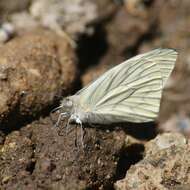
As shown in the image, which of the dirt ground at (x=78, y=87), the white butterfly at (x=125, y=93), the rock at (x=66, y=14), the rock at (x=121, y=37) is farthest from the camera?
the rock at (x=121, y=37)

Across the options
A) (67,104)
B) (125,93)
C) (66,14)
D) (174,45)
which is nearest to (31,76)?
(67,104)

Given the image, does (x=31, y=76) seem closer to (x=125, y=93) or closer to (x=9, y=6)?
(x=125, y=93)

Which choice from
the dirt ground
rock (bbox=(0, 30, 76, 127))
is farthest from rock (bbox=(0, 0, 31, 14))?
rock (bbox=(0, 30, 76, 127))

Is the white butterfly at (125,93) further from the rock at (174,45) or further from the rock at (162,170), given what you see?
the rock at (174,45)

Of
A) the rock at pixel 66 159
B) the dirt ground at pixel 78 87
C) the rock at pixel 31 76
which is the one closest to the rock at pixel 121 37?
the dirt ground at pixel 78 87

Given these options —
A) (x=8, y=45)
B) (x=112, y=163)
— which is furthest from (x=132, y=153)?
(x=8, y=45)

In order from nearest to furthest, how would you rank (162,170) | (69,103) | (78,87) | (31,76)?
1. (162,170)
2. (69,103)
3. (31,76)
4. (78,87)

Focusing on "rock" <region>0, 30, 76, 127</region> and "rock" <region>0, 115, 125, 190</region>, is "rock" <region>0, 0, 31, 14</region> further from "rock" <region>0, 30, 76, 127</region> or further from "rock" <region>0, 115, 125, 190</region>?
"rock" <region>0, 115, 125, 190</region>

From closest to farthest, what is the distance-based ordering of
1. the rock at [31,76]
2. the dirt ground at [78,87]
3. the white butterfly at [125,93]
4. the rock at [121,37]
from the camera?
the dirt ground at [78,87] < the rock at [31,76] < the white butterfly at [125,93] < the rock at [121,37]
